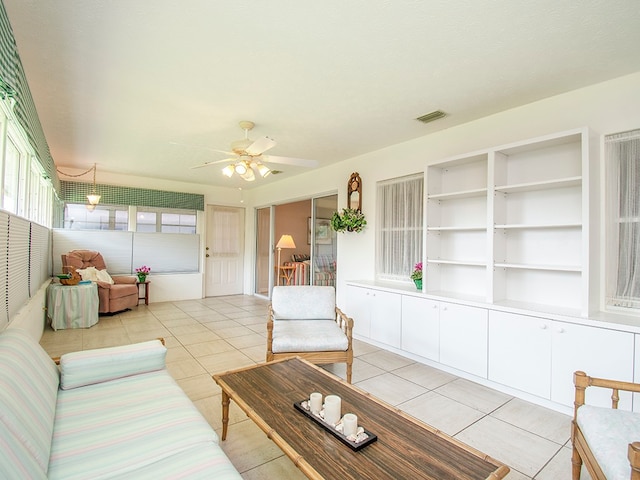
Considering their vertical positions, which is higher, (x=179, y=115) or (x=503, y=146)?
(x=179, y=115)

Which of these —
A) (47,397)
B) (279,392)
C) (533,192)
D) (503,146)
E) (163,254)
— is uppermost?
(503,146)

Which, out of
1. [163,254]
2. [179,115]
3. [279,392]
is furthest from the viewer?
[163,254]

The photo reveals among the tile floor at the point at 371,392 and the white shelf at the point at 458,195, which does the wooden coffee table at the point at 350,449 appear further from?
the white shelf at the point at 458,195

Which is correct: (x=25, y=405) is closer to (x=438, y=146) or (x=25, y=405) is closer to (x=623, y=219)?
(x=623, y=219)

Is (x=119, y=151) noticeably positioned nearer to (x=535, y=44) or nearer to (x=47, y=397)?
(x=47, y=397)

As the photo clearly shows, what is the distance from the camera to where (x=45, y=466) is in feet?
3.76

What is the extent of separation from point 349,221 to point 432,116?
70.3 inches

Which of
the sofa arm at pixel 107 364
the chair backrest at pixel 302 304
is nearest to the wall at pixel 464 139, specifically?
the chair backrest at pixel 302 304

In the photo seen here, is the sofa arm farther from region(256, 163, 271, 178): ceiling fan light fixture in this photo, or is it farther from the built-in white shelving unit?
the built-in white shelving unit

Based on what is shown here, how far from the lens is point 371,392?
2.76 meters

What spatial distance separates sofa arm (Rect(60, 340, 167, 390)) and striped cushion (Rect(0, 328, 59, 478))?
0.29 ft

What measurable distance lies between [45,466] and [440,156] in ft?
12.8

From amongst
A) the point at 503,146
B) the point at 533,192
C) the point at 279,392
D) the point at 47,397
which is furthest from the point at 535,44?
the point at 47,397

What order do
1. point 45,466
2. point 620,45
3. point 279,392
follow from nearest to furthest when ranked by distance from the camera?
point 45,466 < point 279,392 < point 620,45
